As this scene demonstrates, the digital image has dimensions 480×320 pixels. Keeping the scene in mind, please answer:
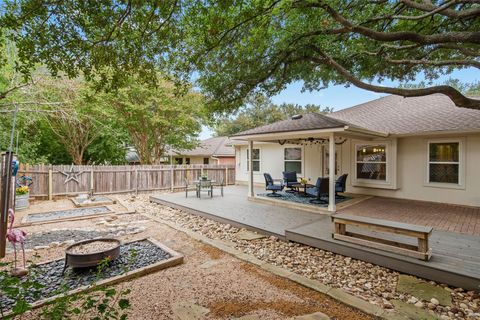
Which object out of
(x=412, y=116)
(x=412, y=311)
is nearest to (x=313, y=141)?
(x=412, y=116)

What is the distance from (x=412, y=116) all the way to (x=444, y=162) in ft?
7.13

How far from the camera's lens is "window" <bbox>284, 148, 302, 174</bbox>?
11164mm

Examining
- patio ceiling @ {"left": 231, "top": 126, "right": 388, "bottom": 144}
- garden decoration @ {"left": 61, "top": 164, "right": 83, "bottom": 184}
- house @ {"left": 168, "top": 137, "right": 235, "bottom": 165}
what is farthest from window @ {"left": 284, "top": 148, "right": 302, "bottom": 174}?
garden decoration @ {"left": 61, "top": 164, "right": 83, "bottom": 184}

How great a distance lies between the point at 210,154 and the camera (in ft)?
74.0

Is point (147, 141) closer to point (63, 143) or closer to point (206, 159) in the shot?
point (63, 143)

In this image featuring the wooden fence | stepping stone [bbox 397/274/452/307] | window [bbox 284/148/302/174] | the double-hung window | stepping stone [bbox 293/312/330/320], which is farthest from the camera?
window [bbox 284/148/302/174]

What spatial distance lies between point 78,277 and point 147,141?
14245 millimetres

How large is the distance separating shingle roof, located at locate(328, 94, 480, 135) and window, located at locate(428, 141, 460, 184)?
0.68m

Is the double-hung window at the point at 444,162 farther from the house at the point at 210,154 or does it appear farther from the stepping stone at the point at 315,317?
the house at the point at 210,154

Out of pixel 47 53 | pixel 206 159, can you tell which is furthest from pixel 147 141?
pixel 47 53

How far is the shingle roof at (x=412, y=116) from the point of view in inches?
289

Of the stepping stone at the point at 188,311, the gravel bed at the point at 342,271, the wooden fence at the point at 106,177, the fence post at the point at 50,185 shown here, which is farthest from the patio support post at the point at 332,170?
the fence post at the point at 50,185

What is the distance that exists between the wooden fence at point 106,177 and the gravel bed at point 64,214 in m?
2.68

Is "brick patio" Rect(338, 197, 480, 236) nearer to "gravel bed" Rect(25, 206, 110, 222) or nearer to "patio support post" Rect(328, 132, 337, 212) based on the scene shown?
"patio support post" Rect(328, 132, 337, 212)
